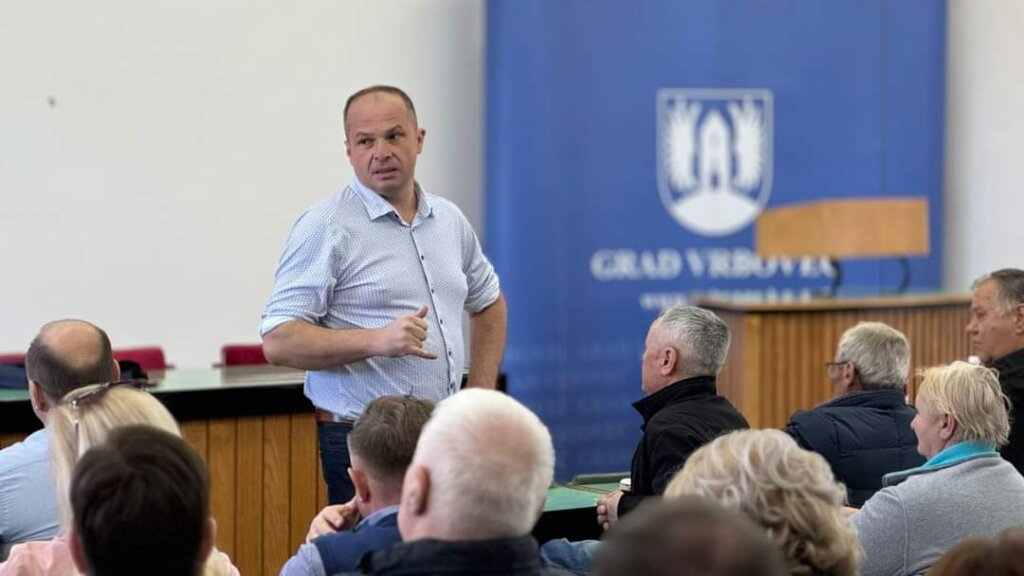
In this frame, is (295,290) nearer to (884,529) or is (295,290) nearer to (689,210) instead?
(884,529)

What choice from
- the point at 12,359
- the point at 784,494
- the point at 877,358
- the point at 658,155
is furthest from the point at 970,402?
the point at 658,155

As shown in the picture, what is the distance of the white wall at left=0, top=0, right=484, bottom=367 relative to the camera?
669 centimetres

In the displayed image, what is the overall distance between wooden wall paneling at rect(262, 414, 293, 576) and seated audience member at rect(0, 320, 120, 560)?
4.00ft

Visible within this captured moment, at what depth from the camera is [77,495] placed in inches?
69.4

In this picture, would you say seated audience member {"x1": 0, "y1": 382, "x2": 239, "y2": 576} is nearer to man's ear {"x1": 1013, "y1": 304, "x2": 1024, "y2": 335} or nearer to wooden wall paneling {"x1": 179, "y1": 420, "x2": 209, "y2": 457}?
wooden wall paneling {"x1": 179, "y1": 420, "x2": 209, "y2": 457}

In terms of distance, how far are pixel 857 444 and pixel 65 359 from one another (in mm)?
2032

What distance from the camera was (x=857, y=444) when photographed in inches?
146

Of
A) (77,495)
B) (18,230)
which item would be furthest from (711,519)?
(18,230)

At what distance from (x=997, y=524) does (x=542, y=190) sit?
14.9ft

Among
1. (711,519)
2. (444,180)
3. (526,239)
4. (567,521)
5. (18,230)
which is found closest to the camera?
(711,519)

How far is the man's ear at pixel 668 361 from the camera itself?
3.49 meters

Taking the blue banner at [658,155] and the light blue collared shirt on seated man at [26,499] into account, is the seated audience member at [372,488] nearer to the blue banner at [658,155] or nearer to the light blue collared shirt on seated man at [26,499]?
the light blue collared shirt on seated man at [26,499]

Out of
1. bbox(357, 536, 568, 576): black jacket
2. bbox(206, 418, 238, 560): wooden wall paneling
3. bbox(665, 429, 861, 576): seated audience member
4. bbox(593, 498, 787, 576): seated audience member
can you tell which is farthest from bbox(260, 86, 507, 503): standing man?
bbox(593, 498, 787, 576): seated audience member

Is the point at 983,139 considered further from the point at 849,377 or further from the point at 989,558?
the point at 989,558
